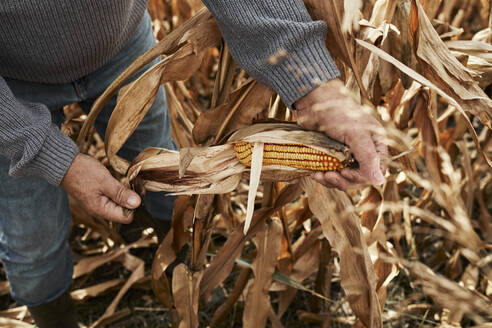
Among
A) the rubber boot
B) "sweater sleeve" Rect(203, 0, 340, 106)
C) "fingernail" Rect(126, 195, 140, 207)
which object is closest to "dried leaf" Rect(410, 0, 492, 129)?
"sweater sleeve" Rect(203, 0, 340, 106)

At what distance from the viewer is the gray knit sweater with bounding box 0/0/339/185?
2.61ft

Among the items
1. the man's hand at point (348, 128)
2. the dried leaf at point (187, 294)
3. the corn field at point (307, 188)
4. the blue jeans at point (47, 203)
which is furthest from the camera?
the dried leaf at point (187, 294)

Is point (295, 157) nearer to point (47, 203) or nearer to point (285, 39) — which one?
point (285, 39)

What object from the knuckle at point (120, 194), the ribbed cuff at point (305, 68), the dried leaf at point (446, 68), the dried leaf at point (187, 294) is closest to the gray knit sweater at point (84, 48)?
the ribbed cuff at point (305, 68)

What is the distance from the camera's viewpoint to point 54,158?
3.05 ft

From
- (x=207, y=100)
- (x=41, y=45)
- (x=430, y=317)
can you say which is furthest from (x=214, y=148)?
(x=207, y=100)

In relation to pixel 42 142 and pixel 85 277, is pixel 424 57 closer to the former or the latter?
pixel 42 142

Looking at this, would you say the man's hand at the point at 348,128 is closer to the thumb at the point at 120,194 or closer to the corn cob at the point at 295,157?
the corn cob at the point at 295,157

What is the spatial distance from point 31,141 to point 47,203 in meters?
0.30

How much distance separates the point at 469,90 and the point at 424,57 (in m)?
0.12

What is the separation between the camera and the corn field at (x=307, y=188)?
33.8 inches

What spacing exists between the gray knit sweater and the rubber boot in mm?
565

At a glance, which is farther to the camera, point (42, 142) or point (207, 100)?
point (207, 100)

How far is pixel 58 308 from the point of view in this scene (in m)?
1.36
